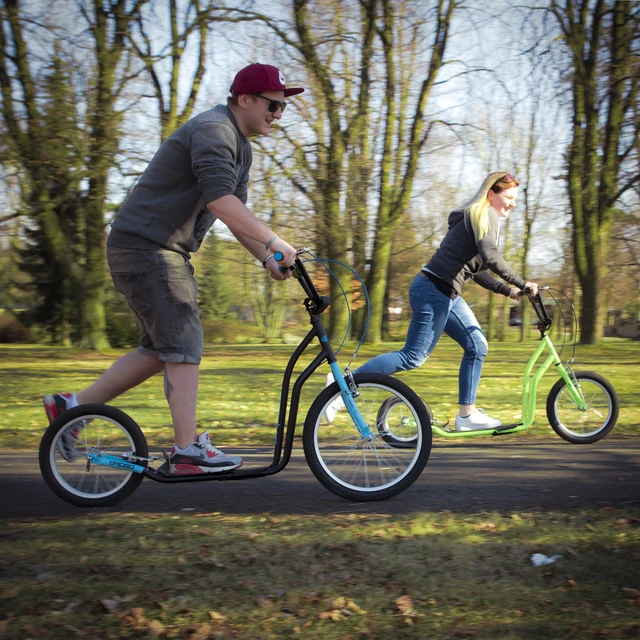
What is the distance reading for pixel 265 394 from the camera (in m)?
9.98

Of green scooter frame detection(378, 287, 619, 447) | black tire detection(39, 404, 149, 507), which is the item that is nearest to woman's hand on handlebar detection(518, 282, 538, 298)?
green scooter frame detection(378, 287, 619, 447)

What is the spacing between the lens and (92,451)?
12.1 ft

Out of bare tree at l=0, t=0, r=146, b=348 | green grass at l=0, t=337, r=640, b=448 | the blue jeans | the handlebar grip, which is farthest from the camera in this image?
bare tree at l=0, t=0, r=146, b=348

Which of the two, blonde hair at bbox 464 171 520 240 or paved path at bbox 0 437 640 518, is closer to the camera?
paved path at bbox 0 437 640 518

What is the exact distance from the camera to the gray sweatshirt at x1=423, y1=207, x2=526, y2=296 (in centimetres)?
518

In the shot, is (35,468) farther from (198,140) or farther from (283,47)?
(283,47)

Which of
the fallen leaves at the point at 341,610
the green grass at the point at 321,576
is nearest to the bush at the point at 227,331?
the green grass at the point at 321,576

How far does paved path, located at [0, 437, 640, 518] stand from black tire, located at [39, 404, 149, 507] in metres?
0.09

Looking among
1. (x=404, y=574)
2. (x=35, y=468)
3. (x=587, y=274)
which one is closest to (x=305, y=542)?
(x=404, y=574)

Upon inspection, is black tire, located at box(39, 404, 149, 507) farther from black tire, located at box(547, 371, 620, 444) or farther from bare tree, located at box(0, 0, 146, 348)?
bare tree, located at box(0, 0, 146, 348)

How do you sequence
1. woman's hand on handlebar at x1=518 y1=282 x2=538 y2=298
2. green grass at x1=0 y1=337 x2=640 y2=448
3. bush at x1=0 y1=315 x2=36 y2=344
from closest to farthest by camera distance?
1. woman's hand on handlebar at x1=518 y1=282 x2=538 y2=298
2. green grass at x1=0 y1=337 x2=640 y2=448
3. bush at x1=0 y1=315 x2=36 y2=344

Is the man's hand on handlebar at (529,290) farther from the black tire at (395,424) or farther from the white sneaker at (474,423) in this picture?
the black tire at (395,424)

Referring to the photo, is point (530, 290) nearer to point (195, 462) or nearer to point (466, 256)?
→ point (466, 256)

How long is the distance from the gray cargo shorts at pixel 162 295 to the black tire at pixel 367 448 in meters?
0.71
